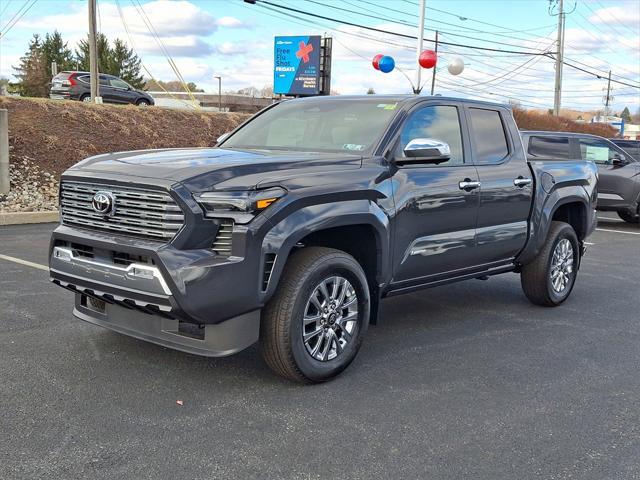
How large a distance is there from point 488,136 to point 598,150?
29.4 ft

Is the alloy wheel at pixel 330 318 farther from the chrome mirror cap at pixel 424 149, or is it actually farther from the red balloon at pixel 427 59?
the red balloon at pixel 427 59

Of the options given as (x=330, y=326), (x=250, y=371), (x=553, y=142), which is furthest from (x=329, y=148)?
(x=553, y=142)

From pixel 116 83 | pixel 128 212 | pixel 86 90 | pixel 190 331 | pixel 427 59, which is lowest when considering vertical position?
pixel 190 331

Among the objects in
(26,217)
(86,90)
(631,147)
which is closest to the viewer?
(26,217)

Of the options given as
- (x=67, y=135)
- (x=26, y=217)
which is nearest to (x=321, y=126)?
(x=26, y=217)

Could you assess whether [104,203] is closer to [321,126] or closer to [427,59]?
[321,126]

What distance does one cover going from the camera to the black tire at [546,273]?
6305 mm

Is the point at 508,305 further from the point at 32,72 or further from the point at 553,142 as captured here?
the point at 32,72

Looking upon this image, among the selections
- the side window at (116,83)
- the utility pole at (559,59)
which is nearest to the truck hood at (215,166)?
the side window at (116,83)

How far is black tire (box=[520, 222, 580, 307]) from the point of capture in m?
6.30

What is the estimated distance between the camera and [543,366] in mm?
4738

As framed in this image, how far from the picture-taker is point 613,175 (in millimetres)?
13523

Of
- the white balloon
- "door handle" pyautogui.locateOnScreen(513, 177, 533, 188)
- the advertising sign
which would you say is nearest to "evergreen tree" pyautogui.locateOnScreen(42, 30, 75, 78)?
the advertising sign

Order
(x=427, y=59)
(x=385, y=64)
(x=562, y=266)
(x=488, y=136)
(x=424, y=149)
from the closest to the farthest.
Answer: (x=424, y=149) < (x=488, y=136) < (x=562, y=266) < (x=427, y=59) < (x=385, y=64)
